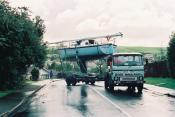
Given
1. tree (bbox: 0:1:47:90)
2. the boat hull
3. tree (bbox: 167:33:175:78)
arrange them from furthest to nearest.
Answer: the boat hull, tree (bbox: 167:33:175:78), tree (bbox: 0:1:47:90)

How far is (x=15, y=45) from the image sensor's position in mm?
31641

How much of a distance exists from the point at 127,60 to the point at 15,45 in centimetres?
742

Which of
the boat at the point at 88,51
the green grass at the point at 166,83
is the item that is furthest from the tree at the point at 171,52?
the boat at the point at 88,51

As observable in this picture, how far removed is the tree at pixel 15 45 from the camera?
29344mm

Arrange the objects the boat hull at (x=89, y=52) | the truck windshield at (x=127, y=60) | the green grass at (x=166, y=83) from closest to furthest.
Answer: the truck windshield at (x=127, y=60) < the green grass at (x=166, y=83) < the boat hull at (x=89, y=52)

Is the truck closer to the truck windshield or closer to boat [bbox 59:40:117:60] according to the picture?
the truck windshield

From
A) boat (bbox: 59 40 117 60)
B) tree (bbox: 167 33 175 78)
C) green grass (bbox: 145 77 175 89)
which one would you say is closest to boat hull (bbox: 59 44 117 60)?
boat (bbox: 59 40 117 60)

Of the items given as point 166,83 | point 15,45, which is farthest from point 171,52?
point 15,45

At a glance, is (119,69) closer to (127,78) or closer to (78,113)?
(127,78)

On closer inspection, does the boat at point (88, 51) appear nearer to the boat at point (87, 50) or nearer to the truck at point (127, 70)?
the boat at point (87, 50)

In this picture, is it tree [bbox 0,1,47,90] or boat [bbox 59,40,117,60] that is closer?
tree [bbox 0,1,47,90]

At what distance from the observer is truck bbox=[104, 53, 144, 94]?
31.1m

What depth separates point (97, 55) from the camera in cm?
5312

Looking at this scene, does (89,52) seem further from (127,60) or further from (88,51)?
(127,60)
